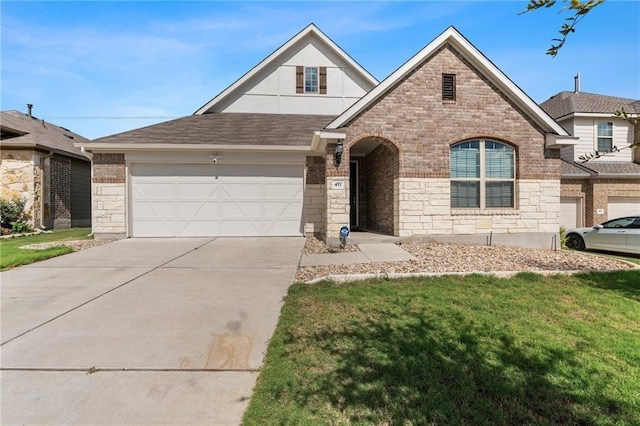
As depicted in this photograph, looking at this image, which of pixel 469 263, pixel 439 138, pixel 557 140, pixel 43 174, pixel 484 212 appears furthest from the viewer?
pixel 43 174

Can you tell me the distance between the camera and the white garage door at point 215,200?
444 inches

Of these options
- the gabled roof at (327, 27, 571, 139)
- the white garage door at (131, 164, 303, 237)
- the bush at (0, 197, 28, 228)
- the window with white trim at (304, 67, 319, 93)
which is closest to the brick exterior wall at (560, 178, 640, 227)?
the gabled roof at (327, 27, 571, 139)

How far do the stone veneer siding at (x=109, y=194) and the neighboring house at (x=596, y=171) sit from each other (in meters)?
18.5

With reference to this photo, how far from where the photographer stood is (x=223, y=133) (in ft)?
39.7

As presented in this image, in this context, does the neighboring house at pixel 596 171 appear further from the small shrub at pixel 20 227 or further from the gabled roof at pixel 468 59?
the small shrub at pixel 20 227

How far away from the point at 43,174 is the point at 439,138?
16.8 meters

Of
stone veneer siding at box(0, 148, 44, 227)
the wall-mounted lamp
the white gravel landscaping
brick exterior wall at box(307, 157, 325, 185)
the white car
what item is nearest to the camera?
the white gravel landscaping

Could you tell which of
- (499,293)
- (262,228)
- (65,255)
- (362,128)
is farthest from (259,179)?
(499,293)

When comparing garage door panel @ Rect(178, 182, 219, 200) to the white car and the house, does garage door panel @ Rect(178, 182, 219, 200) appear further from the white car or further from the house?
the white car

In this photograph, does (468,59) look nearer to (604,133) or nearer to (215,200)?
(215,200)

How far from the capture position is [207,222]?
11.4 m

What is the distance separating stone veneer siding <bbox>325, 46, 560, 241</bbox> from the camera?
947cm

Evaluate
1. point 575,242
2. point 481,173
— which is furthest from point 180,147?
point 575,242

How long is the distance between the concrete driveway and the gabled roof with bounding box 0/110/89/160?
1001 cm
